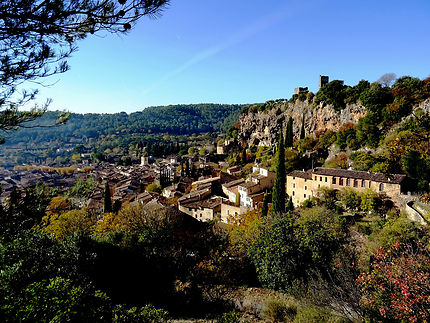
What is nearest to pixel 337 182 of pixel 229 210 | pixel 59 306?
pixel 229 210

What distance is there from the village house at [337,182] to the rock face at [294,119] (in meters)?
13.8

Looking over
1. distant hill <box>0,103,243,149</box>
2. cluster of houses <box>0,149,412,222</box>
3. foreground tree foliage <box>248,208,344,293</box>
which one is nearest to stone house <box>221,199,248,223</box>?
cluster of houses <box>0,149,412,222</box>

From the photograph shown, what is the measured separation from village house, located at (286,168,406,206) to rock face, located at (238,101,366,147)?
543 inches

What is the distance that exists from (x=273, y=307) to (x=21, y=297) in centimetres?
803

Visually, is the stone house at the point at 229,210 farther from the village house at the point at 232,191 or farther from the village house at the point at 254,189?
the village house at the point at 232,191

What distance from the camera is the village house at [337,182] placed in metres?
19.2

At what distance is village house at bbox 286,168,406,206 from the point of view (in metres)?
19.2

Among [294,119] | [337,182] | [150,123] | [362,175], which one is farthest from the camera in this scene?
[150,123]

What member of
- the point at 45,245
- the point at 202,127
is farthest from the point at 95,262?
the point at 202,127

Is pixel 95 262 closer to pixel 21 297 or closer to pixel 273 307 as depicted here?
pixel 21 297

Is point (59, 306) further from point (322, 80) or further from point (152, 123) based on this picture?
point (152, 123)

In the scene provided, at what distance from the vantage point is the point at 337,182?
22016 millimetres

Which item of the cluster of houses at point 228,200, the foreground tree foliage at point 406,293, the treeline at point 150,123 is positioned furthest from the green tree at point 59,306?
the treeline at point 150,123

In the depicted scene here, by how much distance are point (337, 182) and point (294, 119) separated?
25.0m
